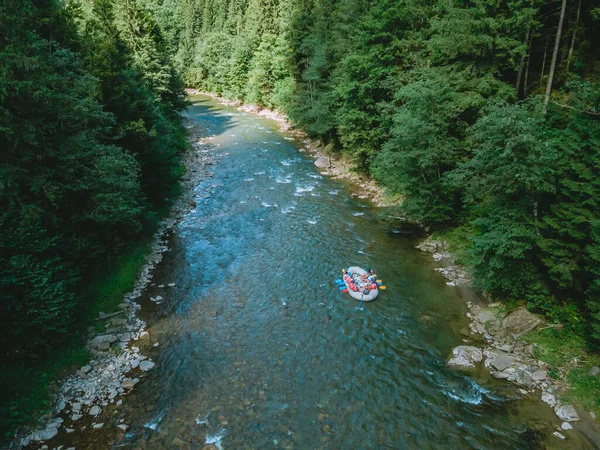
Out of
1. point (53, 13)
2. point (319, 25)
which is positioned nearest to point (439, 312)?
point (53, 13)

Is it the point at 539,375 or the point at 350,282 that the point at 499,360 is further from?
the point at 350,282

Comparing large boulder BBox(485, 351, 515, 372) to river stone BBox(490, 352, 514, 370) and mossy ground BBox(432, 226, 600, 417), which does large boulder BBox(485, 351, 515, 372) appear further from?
mossy ground BBox(432, 226, 600, 417)

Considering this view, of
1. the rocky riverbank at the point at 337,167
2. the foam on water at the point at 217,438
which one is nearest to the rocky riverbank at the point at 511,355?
the foam on water at the point at 217,438

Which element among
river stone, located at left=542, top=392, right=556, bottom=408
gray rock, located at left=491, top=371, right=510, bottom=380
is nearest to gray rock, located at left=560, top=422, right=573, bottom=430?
river stone, located at left=542, top=392, right=556, bottom=408

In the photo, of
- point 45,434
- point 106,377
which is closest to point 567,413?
point 106,377

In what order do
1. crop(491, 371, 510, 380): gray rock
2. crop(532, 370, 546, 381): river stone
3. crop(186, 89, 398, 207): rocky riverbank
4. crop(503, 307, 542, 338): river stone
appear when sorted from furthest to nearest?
crop(186, 89, 398, 207): rocky riverbank, crop(503, 307, 542, 338): river stone, crop(491, 371, 510, 380): gray rock, crop(532, 370, 546, 381): river stone

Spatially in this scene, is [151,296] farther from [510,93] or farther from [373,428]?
[510,93]
